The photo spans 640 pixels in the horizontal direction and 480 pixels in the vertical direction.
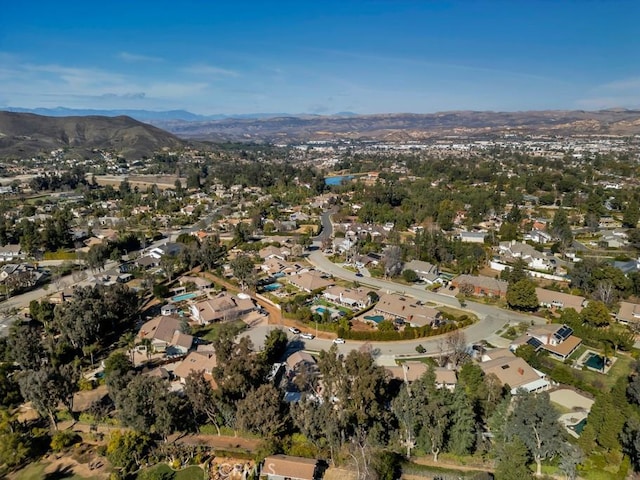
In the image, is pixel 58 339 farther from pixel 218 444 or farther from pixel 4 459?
pixel 218 444

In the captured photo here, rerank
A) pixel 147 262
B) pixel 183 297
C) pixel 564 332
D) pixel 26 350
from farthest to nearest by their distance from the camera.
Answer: pixel 147 262
pixel 183 297
pixel 564 332
pixel 26 350

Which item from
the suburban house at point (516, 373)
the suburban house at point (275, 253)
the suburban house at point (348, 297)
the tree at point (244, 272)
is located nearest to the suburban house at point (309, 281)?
the suburban house at point (348, 297)

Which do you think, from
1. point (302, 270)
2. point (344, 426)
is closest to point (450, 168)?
point (302, 270)

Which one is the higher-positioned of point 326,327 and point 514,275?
point 514,275

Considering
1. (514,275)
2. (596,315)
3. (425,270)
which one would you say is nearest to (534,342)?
(596,315)

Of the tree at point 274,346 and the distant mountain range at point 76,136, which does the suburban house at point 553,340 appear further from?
the distant mountain range at point 76,136

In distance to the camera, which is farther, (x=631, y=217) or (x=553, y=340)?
(x=631, y=217)

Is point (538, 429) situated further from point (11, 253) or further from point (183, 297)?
point (11, 253)
